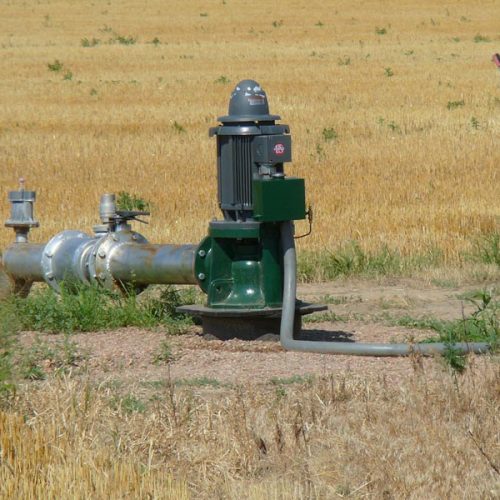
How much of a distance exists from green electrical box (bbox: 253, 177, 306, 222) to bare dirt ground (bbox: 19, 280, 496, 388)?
75 centimetres

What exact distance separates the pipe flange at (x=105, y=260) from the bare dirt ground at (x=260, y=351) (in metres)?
0.41

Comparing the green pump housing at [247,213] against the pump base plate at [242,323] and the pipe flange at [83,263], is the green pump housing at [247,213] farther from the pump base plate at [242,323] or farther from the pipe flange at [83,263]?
the pipe flange at [83,263]

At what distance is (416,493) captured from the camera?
489 cm

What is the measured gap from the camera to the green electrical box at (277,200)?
24.7 ft

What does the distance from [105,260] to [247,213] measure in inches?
48.3

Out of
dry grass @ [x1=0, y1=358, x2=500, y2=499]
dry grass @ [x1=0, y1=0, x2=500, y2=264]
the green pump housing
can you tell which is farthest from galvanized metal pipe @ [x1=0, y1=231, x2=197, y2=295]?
dry grass @ [x1=0, y1=0, x2=500, y2=264]

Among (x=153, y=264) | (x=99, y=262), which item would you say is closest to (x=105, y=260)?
(x=99, y=262)

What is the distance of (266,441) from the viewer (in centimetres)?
554

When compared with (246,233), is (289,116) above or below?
below

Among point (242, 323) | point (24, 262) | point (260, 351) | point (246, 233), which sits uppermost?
point (246, 233)

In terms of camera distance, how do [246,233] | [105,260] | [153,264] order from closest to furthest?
1. [246,233]
2. [153,264]
3. [105,260]

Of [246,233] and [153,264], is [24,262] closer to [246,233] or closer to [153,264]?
[153,264]

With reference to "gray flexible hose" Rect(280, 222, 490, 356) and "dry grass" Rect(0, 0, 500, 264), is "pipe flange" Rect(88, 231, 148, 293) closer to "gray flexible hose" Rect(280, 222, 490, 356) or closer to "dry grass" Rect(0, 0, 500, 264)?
"gray flexible hose" Rect(280, 222, 490, 356)

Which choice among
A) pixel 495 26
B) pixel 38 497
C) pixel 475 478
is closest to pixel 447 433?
pixel 475 478
